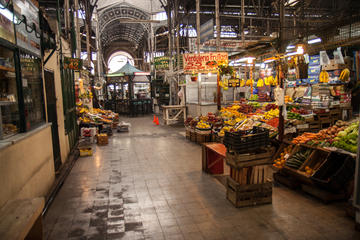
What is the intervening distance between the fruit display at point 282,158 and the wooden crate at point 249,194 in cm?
131

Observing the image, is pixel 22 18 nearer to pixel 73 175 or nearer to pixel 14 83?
pixel 14 83

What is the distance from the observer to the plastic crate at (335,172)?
14.2ft

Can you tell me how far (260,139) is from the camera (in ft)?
14.7

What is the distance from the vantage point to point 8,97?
3840 mm

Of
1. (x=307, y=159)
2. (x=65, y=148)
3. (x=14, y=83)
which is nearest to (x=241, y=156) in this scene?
(x=307, y=159)

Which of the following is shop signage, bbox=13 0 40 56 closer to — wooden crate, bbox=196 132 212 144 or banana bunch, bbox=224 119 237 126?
wooden crate, bbox=196 132 212 144

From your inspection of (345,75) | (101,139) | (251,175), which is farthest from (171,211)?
(345,75)

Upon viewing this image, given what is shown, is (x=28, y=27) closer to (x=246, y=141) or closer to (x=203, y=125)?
(x=246, y=141)

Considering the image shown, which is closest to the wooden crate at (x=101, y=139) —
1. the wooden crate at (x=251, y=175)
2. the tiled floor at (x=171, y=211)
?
the tiled floor at (x=171, y=211)

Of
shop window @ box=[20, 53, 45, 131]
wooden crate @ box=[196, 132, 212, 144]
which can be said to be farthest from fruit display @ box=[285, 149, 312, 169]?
shop window @ box=[20, 53, 45, 131]

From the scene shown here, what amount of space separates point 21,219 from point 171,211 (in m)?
2.36

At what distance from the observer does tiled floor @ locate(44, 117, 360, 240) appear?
362 cm

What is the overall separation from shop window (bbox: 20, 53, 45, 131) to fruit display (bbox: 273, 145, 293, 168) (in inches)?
202

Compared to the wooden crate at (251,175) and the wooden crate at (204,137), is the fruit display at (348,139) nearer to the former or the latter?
the wooden crate at (251,175)
